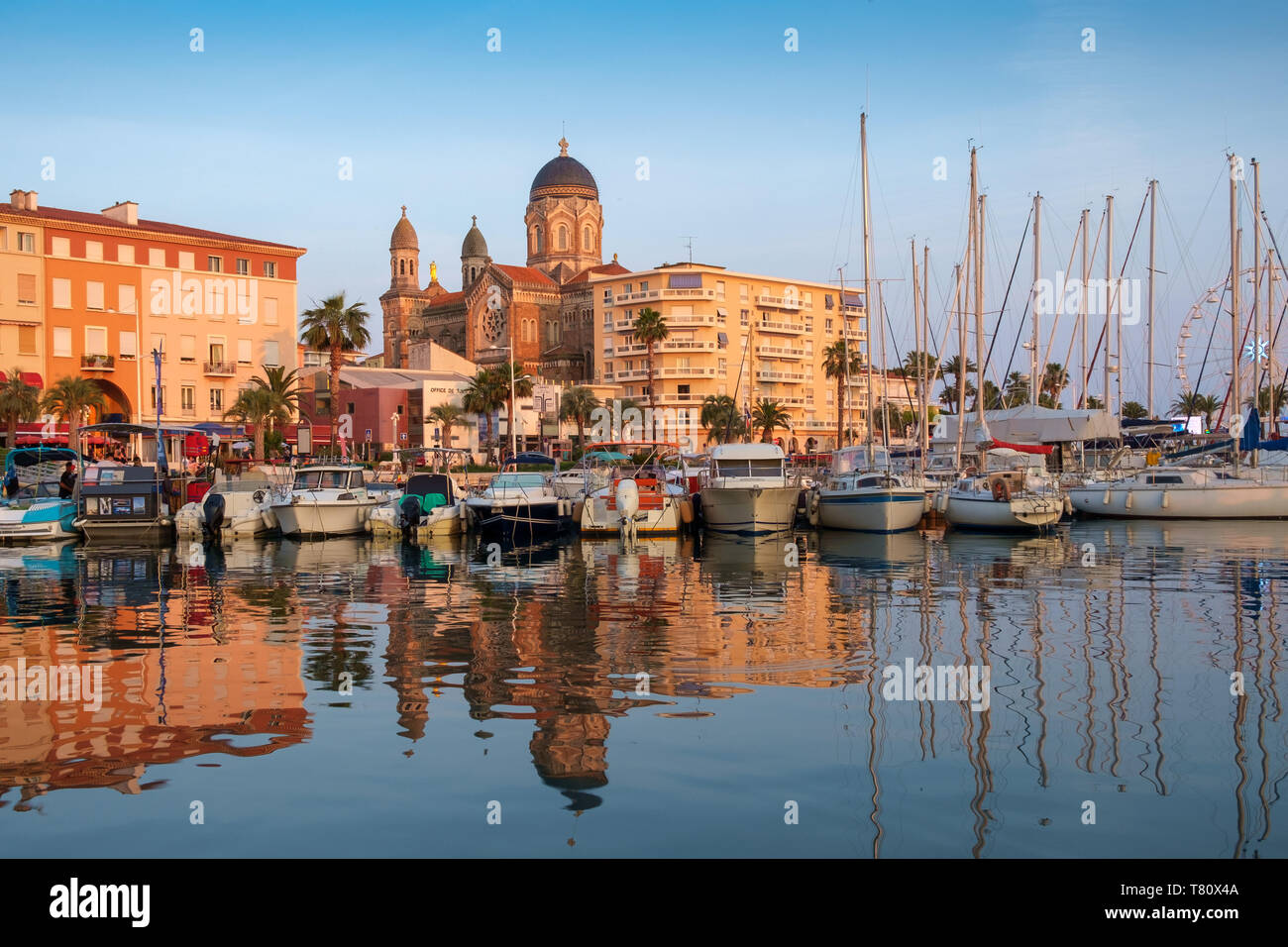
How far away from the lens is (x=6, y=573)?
26.9 m

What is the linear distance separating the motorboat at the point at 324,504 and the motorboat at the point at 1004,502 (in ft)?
61.9

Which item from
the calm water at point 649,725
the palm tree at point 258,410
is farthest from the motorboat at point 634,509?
the palm tree at point 258,410

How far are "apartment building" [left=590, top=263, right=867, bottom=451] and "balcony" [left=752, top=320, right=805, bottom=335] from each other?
Result: 9 cm

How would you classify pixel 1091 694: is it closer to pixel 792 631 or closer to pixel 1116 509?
pixel 792 631

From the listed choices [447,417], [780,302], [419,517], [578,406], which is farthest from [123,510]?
[780,302]

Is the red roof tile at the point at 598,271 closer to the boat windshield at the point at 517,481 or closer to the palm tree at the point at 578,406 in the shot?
the palm tree at the point at 578,406

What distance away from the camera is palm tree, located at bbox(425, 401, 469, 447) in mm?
86500

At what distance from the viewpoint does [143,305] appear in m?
68.2

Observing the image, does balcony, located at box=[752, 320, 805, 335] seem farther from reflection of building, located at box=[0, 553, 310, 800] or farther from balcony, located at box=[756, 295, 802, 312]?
reflection of building, located at box=[0, 553, 310, 800]

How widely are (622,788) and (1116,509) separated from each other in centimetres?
3701

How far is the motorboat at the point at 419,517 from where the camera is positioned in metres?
38.2

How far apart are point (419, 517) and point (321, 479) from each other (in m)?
3.62

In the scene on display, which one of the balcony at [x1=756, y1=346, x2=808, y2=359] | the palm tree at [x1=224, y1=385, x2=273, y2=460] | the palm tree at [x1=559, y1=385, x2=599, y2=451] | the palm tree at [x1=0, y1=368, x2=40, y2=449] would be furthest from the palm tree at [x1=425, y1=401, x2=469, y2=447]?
the palm tree at [x1=0, y1=368, x2=40, y2=449]
